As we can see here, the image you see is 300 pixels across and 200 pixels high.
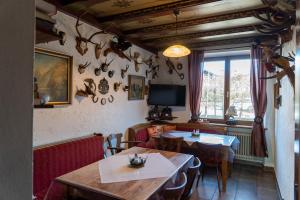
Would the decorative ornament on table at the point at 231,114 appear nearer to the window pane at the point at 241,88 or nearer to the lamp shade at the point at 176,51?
the window pane at the point at 241,88

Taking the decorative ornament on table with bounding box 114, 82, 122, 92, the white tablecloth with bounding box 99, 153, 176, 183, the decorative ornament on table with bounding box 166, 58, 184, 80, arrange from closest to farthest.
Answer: the white tablecloth with bounding box 99, 153, 176, 183
the decorative ornament on table with bounding box 114, 82, 122, 92
the decorative ornament on table with bounding box 166, 58, 184, 80

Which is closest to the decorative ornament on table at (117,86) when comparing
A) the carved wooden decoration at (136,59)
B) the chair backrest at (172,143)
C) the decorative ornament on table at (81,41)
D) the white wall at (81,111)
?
the white wall at (81,111)

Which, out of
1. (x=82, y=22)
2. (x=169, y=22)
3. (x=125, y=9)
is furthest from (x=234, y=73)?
(x=82, y=22)

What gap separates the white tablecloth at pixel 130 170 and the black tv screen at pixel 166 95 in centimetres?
269

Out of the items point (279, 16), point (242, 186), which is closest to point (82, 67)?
point (279, 16)

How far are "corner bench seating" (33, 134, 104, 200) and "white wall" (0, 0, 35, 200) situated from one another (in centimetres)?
170

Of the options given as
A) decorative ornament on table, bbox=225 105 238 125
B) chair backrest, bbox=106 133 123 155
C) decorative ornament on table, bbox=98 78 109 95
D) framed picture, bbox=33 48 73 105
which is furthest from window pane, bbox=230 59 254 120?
framed picture, bbox=33 48 73 105

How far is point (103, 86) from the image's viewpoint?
3.58m

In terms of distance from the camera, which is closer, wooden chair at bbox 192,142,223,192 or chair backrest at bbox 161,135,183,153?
wooden chair at bbox 192,142,223,192

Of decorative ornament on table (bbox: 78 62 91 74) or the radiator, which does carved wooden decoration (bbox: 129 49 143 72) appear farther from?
the radiator

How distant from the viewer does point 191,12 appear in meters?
3.06

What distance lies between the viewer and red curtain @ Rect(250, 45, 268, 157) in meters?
4.15

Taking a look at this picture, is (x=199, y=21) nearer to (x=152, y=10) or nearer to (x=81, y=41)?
(x=152, y=10)

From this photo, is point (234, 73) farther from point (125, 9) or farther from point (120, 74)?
point (125, 9)
